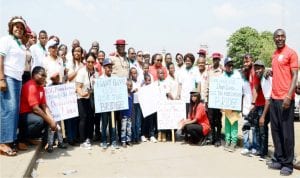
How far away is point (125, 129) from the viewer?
888 cm

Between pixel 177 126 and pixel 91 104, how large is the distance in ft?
7.46

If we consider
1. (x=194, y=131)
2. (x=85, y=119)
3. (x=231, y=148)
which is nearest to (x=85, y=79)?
(x=85, y=119)

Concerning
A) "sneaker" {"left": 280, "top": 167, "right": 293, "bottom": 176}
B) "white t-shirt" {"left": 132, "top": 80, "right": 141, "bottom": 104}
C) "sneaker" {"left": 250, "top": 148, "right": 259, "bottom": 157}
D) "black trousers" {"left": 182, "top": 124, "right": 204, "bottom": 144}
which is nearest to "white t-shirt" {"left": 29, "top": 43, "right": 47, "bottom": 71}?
"white t-shirt" {"left": 132, "top": 80, "right": 141, "bottom": 104}

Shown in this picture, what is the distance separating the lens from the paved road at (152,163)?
6.58 meters

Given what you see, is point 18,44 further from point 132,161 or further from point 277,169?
point 277,169

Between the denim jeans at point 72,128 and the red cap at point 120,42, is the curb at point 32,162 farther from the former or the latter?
the red cap at point 120,42

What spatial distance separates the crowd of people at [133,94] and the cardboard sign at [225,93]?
13 cm

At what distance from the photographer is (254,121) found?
26.2ft

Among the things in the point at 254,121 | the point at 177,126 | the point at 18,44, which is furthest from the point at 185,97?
the point at 18,44

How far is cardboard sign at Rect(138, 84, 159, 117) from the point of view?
9.51m

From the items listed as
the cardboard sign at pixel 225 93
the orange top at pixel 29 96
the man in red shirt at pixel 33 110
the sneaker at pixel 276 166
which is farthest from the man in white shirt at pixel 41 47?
the sneaker at pixel 276 166

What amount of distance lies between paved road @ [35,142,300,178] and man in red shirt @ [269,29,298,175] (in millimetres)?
312

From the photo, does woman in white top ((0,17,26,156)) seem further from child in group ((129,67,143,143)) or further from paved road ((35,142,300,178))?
child in group ((129,67,143,143))

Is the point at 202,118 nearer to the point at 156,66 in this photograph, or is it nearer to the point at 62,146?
the point at 156,66
